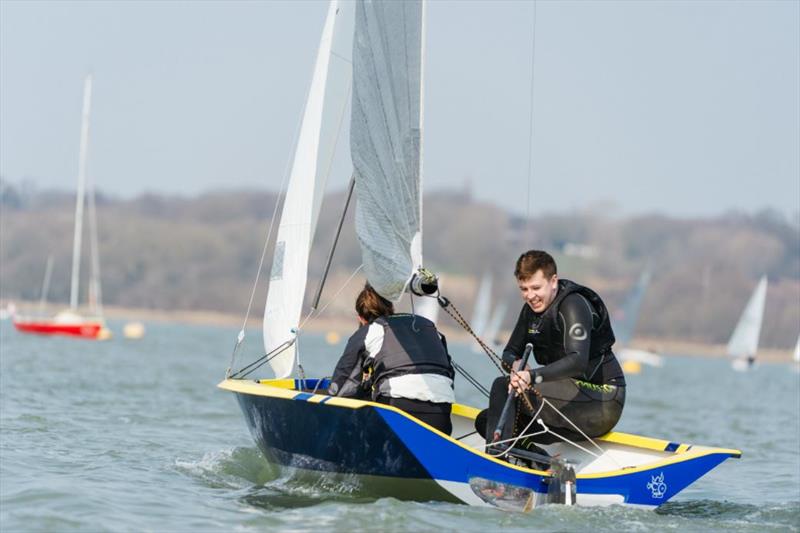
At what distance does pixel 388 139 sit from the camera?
771 centimetres

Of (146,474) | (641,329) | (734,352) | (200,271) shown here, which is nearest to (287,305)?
(146,474)

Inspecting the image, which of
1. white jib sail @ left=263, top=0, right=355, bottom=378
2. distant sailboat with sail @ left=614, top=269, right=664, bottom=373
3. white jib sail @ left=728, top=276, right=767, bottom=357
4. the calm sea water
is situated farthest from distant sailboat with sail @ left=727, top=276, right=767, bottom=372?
white jib sail @ left=263, top=0, right=355, bottom=378

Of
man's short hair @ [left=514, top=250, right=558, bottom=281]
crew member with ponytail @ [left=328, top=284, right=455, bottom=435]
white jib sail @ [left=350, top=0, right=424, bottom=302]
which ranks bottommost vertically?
crew member with ponytail @ [left=328, top=284, right=455, bottom=435]

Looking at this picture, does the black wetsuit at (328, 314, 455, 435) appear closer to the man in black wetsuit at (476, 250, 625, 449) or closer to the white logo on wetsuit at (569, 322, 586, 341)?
the man in black wetsuit at (476, 250, 625, 449)

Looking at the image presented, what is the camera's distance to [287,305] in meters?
8.98

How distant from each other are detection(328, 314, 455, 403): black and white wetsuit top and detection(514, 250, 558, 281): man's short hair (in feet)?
2.10

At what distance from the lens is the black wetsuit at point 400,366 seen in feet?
23.5

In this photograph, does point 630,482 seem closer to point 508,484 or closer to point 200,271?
point 508,484

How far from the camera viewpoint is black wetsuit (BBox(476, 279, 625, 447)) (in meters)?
7.12

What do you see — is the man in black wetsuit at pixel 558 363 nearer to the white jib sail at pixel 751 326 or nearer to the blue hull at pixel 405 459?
the blue hull at pixel 405 459

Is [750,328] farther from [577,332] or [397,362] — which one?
[397,362]

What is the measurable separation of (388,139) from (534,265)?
4.17ft

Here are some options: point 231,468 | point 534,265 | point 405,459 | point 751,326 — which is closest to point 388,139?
point 534,265

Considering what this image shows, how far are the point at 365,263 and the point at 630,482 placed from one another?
79.5 inches
